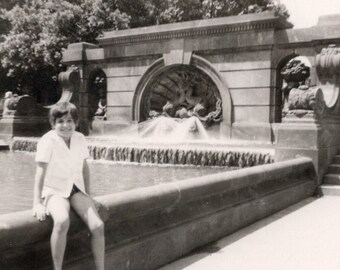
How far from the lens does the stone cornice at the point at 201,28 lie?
13289mm

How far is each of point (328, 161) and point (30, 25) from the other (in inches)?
836

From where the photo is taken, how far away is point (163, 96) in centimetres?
1559

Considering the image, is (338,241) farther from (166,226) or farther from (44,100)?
(44,100)

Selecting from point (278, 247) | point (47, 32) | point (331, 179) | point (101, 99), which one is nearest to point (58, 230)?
point (278, 247)

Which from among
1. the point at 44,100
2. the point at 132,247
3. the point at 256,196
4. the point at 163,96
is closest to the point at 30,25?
the point at 44,100

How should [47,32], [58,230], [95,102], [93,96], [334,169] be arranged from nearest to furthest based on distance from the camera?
[58,230] → [334,169] → [93,96] → [95,102] → [47,32]

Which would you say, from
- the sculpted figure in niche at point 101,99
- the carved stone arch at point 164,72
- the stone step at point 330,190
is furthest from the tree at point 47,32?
the stone step at point 330,190

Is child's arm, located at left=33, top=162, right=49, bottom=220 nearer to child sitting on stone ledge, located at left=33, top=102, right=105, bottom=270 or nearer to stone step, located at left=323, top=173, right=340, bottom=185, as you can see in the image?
child sitting on stone ledge, located at left=33, top=102, right=105, bottom=270

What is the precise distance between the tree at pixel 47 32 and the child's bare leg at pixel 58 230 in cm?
2196

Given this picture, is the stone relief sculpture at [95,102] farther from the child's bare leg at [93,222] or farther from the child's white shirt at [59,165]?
the child's bare leg at [93,222]

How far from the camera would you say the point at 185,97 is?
15.2 m

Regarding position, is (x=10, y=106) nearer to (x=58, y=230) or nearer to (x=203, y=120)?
(x=203, y=120)

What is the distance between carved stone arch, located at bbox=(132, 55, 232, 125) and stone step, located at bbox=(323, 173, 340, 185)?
16.9 ft

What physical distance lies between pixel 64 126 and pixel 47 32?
22877mm
